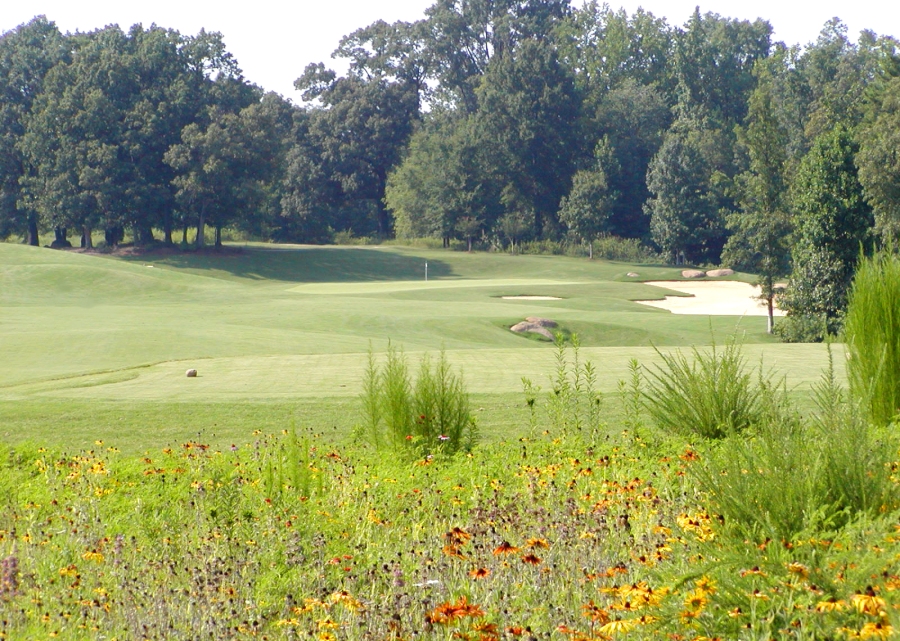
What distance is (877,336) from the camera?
828cm

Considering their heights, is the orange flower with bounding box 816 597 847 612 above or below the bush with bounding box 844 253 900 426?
below

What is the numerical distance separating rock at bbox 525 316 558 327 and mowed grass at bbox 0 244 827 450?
410 millimetres

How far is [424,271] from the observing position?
57219 mm

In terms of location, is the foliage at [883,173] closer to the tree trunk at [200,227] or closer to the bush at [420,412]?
the bush at [420,412]

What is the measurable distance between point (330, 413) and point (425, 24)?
81.5 metres

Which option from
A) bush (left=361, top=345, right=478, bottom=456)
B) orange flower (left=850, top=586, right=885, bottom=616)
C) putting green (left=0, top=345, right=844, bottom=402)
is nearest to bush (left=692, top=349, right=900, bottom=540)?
orange flower (left=850, top=586, right=885, bottom=616)

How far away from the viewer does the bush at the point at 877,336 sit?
823cm

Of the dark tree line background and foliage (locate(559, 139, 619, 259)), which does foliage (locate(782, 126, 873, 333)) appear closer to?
the dark tree line background

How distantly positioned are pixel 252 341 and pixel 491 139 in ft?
169

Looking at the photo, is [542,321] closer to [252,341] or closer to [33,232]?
[252,341]

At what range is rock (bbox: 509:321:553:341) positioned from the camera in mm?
26922

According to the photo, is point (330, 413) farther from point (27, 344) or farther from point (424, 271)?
point (424, 271)

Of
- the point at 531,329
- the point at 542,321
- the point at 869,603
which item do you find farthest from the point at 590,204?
the point at 869,603

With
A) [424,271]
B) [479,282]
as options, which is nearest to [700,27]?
[424,271]
